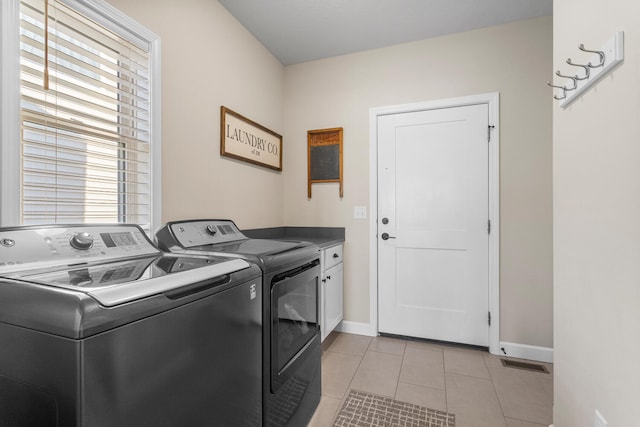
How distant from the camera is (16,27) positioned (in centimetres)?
112

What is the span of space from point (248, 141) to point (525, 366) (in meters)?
2.73

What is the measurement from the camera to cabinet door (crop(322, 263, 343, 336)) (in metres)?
2.45

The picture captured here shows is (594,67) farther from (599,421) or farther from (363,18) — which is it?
(363,18)

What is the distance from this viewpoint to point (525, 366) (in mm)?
2285

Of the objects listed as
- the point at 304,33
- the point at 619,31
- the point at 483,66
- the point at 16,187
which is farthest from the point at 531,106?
the point at 16,187

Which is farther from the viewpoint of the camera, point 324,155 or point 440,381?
point 324,155

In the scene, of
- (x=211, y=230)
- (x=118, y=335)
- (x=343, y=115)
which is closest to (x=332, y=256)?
(x=211, y=230)

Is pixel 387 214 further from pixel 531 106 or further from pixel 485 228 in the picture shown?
pixel 531 106

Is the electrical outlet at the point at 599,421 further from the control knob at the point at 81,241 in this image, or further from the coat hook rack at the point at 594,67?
the control knob at the point at 81,241

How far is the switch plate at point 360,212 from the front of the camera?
2871mm

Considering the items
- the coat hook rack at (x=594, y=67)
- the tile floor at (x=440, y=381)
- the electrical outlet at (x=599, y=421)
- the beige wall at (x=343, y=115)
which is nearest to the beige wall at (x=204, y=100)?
the beige wall at (x=343, y=115)

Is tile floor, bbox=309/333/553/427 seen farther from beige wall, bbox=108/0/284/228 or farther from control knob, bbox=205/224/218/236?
beige wall, bbox=108/0/284/228

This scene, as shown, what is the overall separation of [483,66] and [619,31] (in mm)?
1712

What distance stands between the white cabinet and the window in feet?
4.25
